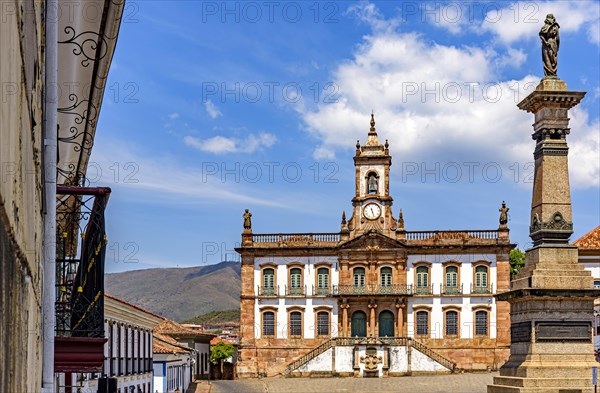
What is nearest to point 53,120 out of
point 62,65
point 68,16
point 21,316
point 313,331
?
point 68,16

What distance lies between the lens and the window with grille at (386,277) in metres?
57.8

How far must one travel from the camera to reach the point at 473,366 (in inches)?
2206

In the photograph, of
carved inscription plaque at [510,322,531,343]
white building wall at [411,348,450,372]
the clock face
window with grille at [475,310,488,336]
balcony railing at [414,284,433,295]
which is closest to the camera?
carved inscription plaque at [510,322,531,343]

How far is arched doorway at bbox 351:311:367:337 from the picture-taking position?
57.9 metres

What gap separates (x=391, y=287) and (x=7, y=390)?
55311 mm

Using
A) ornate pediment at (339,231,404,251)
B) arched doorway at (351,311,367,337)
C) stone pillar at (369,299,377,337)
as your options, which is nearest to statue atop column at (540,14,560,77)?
ornate pediment at (339,231,404,251)

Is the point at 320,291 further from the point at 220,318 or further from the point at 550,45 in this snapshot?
the point at 220,318

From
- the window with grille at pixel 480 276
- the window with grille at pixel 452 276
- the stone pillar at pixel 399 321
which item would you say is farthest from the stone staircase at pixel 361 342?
the window with grille at pixel 480 276

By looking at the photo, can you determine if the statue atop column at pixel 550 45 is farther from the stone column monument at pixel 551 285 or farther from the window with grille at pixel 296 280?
the window with grille at pixel 296 280

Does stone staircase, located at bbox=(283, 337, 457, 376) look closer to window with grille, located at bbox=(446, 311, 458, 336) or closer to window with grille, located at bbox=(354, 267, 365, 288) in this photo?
window with grille, located at bbox=(446, 311, 458, 336)

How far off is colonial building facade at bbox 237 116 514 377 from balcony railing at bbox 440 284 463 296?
0.06 meters

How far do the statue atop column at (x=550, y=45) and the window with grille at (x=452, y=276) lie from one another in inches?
1333

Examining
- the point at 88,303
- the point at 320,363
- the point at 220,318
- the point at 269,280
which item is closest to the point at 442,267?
the point at 320,363

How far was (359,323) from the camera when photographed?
58000mm
